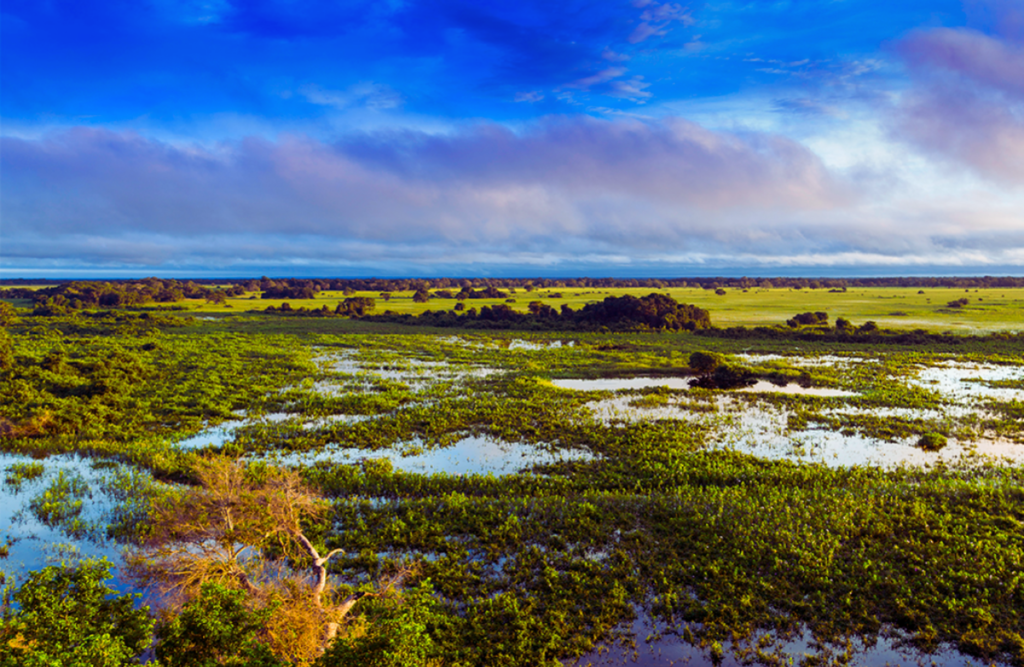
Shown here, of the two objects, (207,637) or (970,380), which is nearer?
(207,637)

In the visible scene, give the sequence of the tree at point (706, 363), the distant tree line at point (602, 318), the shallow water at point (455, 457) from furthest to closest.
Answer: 1. the distant tree line at point (602, 318)
2. the tree at point (706, 363)
3. the shallow water at point (455, 457)

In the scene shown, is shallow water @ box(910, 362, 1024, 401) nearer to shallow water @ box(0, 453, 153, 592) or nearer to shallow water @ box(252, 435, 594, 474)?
shallow water @ box(252, 435, 594, 474)

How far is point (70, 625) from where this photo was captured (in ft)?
26.0

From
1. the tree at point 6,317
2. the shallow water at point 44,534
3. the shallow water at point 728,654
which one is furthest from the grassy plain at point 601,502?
the tree at point 6,317

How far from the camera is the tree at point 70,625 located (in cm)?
725

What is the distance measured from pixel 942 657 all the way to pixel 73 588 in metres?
18.1

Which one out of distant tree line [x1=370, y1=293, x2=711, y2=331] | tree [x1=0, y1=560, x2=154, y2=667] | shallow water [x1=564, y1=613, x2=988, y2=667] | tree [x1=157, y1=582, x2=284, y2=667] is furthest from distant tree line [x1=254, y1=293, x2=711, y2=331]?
tree [x1=0, y1=560, x2=154, y2=667]

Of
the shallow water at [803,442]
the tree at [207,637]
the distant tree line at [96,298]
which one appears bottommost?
the shallow water at [803,442]

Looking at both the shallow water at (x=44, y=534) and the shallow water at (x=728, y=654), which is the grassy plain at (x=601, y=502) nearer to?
the shallow water at (x=728, y=654)

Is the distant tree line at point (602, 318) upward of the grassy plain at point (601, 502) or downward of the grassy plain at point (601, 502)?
upward

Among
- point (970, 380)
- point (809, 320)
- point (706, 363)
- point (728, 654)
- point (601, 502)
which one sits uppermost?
point (809, 320)

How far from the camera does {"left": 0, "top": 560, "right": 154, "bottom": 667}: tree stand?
725cm

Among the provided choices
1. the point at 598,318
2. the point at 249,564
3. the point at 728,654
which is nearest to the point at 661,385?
the point at 728,654

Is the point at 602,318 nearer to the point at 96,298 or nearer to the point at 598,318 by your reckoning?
the point at 598,318
